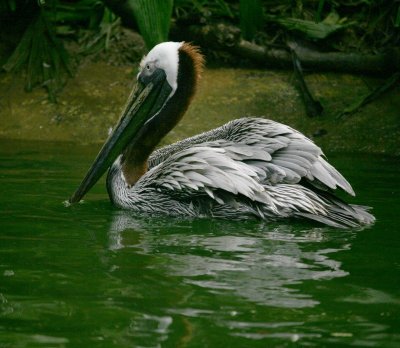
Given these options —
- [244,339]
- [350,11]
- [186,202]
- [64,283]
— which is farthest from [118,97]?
[244,339]

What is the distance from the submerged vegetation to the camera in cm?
1034

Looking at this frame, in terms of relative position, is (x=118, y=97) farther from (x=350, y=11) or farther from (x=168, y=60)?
(x=168, y=60)

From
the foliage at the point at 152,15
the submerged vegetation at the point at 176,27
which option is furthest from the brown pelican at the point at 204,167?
the submerged vegetation at the point at 176,27

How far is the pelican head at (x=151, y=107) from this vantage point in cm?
647

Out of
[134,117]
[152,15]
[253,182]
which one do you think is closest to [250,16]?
[152,15]

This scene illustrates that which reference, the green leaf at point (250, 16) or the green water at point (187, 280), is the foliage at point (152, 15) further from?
the green water at point (187, 280)

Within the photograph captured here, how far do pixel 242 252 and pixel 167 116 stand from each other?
2021 mm

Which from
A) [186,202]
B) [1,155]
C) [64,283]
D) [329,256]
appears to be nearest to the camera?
[64,283]

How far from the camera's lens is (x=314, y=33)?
34.1 ft

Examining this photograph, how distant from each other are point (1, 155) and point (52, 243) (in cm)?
352

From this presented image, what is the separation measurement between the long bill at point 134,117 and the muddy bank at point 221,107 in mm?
2811

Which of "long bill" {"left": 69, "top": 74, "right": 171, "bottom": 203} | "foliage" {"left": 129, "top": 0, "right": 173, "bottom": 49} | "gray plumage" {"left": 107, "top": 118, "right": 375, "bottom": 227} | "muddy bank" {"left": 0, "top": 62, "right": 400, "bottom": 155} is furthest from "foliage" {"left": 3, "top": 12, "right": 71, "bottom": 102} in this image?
"gray plumage" {"left": 107, "top": 118, "right": 375, "bottom": 227}

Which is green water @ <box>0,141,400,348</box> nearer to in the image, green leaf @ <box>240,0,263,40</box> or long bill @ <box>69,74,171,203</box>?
long bill @ <box>69,74,171,203</box>

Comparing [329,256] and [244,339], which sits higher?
[244,339]
